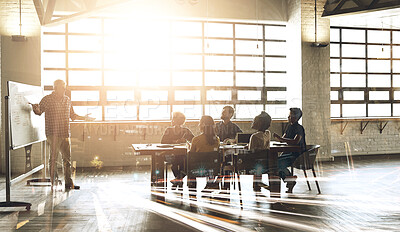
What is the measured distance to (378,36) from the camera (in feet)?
32.9

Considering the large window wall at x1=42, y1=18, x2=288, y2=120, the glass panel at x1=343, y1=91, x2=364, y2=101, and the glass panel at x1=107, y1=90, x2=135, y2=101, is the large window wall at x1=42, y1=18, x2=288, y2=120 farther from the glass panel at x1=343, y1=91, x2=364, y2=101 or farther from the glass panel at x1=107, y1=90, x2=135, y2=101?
the glass panel at x1=343, y1=91, x2=364, y2=101

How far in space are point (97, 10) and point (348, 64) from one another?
657 centimetres

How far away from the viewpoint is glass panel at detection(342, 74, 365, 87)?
9688 mm

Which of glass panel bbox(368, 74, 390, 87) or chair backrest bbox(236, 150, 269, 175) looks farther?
glass panel bbox(368, 74, 390, 87)

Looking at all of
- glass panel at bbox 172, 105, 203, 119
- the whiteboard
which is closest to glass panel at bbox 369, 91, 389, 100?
glass panel at bbox 172, 105, 203, 119

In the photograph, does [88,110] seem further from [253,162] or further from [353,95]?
[353,95]

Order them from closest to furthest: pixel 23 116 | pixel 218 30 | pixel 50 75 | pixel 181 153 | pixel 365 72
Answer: pixel 181 153
pixel 23 116
pixel 50 75
pixel 218 30
pixel 365 72

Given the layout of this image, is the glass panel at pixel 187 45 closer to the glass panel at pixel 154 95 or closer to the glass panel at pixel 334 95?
the glass panel at pixel 154 95

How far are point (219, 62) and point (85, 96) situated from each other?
3.27m

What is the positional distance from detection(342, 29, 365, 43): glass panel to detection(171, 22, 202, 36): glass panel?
3866mm

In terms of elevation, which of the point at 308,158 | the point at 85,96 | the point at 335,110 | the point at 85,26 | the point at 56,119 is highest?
the point at 85,26

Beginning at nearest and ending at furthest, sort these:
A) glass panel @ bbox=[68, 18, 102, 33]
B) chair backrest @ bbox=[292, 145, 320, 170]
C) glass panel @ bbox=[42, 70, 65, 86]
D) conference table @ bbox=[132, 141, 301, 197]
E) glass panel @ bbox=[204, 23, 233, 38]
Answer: conference table @ bbox=[132, 141, 301, 197] → chair backrest @ bbox=[292, 145, 320, 170] → glass panel @ bbox=[42, 70, 65, 86] → glass panel @ bbox=[68, 18, 102, 33] → glass panel @ bbox=[204, 23, 233, 38]

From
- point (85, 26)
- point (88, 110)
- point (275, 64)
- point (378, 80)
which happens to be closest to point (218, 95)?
point (275, 64)

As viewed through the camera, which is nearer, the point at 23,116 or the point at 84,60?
the point at 23,116
